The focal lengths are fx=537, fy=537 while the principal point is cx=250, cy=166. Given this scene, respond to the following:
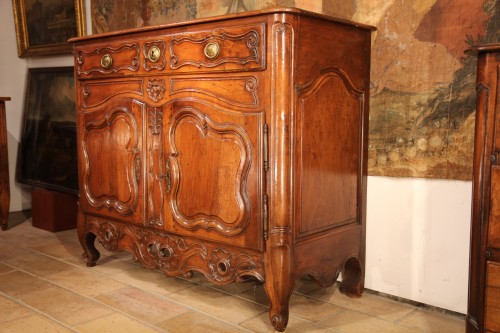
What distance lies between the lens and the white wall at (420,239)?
2.67 meters

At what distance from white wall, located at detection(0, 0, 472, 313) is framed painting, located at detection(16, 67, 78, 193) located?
275cm

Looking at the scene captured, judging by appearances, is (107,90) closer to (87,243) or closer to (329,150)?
(87,243)

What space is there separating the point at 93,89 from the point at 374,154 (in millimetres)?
1729

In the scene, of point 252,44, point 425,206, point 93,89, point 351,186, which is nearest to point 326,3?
point 252,44

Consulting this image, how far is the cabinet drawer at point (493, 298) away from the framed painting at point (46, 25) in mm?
3879

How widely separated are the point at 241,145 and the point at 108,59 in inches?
44.1

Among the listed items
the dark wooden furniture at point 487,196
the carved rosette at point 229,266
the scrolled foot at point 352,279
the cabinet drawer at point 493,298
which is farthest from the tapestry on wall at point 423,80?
the carved rosette at point 229,266

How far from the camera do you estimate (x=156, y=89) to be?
289 centimetres

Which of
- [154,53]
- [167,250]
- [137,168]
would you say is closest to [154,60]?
[154,53]

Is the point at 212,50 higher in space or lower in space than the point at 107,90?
higher

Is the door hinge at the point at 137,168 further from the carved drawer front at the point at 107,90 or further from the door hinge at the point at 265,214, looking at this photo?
the door hinge at the point at 265,214

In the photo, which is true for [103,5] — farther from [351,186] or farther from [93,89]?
[351,186]

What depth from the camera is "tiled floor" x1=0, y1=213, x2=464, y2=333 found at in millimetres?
2566

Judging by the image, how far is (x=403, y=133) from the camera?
283cm
